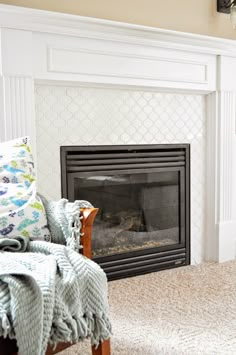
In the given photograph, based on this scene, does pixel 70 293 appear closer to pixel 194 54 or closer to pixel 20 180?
pixel 20 180

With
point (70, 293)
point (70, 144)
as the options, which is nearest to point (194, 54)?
point (70, 144)

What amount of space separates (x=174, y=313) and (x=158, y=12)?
5.78 feet

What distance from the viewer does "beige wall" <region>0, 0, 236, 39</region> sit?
2.38 meters

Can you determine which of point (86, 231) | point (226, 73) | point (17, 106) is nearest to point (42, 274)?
point (86, 231)

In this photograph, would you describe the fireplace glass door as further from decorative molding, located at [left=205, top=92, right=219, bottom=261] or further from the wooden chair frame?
the wooden chair frame

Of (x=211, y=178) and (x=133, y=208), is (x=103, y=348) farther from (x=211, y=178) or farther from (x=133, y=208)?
(x=211, y=178)

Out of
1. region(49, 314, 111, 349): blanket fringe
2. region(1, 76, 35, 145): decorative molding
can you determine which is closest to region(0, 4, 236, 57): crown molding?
region(1, 76, 35, 145): decorative molding

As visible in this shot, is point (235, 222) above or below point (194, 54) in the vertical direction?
below

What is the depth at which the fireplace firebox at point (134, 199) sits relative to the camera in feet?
8.45

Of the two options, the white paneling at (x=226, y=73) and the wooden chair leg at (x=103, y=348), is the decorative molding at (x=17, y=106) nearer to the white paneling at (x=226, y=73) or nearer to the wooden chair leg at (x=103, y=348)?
the wooden chair leg at (x=103, y=348)

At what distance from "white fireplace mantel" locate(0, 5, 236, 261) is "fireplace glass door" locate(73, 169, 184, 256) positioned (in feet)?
0.92

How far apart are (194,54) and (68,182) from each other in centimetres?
116

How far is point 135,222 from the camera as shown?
2.86 m

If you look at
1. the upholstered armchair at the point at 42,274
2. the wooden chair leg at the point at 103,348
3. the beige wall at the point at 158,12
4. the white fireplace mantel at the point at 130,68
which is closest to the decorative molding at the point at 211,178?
the white fireplace mantel at the point at 130,68
